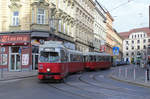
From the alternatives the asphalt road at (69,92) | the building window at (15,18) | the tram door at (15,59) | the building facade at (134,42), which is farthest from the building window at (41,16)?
the building facade at (134,42)

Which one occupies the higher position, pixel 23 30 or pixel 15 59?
pixel 23 30

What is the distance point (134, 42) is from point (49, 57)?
105167mm

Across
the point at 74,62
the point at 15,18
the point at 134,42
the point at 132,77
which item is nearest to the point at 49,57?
the point at 74,62

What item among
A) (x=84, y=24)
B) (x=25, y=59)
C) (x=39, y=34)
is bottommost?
(x=25, y=59)

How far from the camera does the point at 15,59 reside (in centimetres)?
2853

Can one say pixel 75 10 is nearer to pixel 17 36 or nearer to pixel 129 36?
pixel 17 36

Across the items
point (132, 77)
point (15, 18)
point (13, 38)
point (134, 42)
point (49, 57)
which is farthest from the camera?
point (134, 42)

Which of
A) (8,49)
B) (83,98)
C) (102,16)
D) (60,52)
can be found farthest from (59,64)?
(102,16)

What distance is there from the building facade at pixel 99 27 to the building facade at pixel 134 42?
130 feet

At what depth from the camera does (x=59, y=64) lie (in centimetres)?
1496

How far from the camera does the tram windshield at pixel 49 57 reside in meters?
15.0

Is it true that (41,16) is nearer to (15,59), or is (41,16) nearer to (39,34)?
(39,34)

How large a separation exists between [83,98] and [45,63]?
232 inches

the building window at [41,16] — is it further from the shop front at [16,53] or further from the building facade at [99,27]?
the building facade at [99,27]
